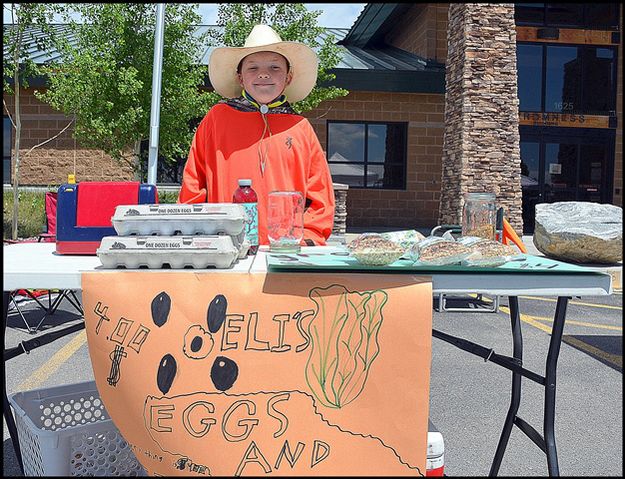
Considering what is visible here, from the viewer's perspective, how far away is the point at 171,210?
1.81m

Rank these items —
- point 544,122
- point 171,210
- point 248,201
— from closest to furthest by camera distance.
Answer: point 171,210, point 248,201, point 544,122

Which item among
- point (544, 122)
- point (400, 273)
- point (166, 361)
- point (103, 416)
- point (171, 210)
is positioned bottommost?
point (103, 416)

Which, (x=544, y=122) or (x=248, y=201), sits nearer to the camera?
(x=248, y=201)

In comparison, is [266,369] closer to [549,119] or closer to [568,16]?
[549,119]

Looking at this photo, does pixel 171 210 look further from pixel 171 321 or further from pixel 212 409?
pixel 212 409

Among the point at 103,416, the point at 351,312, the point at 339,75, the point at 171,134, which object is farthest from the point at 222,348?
the point at 339,75

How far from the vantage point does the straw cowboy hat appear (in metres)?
2.71

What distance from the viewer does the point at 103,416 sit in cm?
251

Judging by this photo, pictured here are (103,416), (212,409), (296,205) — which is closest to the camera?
(212,409)

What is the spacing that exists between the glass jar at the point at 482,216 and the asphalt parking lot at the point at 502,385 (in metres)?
1.19

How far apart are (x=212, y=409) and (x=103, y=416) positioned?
1064mm

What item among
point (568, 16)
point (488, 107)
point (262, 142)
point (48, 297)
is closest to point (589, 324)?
point (262, 142)

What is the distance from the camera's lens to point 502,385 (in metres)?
4.18

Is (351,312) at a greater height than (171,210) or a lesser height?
lesser
